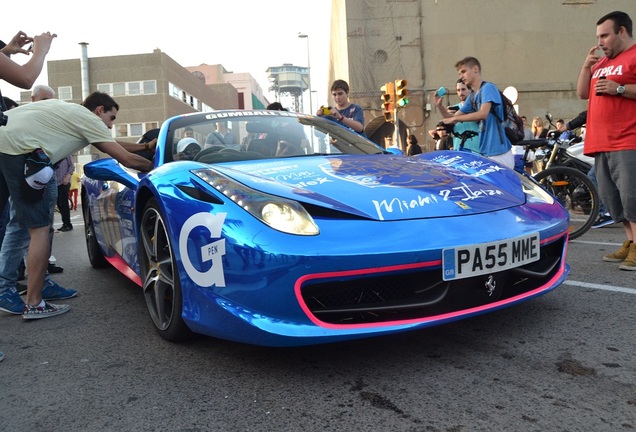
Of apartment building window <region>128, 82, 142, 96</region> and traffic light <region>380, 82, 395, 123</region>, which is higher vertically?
apartment building window <region>128, 82, 142, 96</region>

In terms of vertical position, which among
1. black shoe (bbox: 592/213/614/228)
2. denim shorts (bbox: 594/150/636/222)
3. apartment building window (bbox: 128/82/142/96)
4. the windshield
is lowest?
black shoe (bbox: 592/213/614/228)

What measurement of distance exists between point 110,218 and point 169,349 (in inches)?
58.2

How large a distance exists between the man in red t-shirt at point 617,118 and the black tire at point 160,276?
2.87 metres

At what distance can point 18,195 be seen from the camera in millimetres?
3018

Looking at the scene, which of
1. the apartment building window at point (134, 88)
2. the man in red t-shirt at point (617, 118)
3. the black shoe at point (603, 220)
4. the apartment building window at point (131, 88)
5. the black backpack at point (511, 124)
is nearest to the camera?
the man in red t-shirt at point (617, 118)

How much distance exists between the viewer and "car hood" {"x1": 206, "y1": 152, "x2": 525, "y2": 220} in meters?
2.10

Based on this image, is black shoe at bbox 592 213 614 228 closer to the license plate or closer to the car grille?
the license plate

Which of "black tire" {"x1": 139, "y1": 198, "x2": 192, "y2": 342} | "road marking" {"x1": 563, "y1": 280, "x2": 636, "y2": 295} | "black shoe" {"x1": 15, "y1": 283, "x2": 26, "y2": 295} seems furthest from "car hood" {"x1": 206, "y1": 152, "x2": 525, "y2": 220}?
"black shoe" {"x1": 15, "y1": 283, "x2": 26, "y2": 295}

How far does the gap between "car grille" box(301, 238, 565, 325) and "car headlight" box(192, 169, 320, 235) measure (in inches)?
8.4

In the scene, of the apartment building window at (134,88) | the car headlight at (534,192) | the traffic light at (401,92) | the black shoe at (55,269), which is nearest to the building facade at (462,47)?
the traffic light at (401,92)

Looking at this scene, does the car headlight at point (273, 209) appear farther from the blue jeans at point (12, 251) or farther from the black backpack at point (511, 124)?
the black backpack at point (511, 124)

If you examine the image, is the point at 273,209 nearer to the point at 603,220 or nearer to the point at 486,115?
the point at 486,115

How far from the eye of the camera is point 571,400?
1662 millimetres

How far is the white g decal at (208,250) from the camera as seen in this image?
199cm
